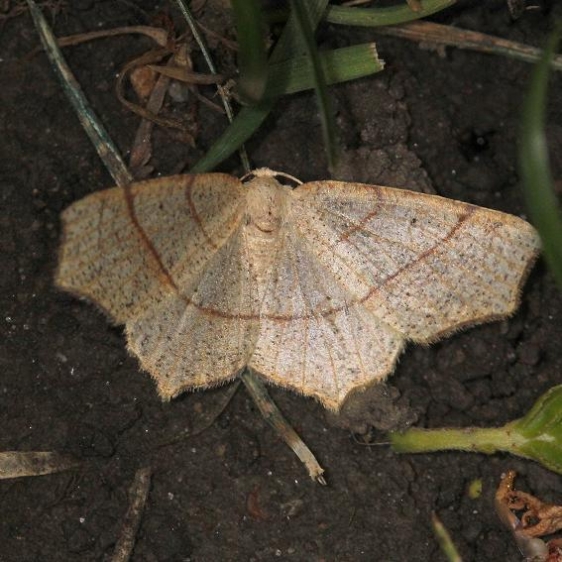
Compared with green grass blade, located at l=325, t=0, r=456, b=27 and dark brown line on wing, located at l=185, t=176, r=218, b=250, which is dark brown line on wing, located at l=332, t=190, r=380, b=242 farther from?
green grass blade, located at l=325, t=0, r=456, b=27

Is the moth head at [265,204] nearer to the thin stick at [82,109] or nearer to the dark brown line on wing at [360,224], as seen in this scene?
the dark brown line on wing at [360,224]

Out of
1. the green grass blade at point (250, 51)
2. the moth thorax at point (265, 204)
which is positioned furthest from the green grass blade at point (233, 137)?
the moth thorax at point (265, 204)

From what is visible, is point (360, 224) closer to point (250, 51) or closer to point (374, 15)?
point (250, 51)

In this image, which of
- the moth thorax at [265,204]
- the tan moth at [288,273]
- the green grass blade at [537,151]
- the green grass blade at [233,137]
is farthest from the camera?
the green grass blade at [233,137]

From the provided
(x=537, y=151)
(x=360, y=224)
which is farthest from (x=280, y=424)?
(x=537, y=151)

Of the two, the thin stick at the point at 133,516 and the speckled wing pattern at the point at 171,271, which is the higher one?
the speckled wing pattern at the point at 171,271

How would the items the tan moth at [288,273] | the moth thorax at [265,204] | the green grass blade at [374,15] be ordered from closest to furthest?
the tan moth at [288,273]
the moth thorax at [265,204]
the green grass blade at [374,15]

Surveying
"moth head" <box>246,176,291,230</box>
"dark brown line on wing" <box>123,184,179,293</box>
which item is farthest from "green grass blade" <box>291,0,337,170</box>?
"dark brown line on wing" <box>123,184,179,293</box>
